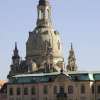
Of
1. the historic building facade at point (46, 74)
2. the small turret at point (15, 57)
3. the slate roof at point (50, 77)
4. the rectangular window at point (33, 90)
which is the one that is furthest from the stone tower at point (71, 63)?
the rectangular window at point (33, 90)

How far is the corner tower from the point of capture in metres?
119

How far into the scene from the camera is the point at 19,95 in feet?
333

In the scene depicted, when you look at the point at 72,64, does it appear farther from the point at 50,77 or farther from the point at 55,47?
the point at 50,77

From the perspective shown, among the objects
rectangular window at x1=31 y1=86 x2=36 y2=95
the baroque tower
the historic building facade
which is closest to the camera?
the historic building facade

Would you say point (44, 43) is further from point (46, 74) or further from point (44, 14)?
point (46, 74)

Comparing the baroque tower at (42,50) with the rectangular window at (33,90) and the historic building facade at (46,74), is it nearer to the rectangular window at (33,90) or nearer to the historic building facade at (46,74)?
the historic building facade at (46,74)

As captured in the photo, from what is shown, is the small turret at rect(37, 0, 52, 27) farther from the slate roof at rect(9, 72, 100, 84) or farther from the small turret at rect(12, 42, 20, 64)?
the slate roof at rect(9, 72, 100, 84)

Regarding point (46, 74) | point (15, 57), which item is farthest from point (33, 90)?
point (15, 57)

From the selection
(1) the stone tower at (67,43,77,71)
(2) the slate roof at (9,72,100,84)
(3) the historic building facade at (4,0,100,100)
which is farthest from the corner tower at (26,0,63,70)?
(2) the slate roof at (9,72,100,84)

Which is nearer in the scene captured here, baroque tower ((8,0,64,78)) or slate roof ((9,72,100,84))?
slate roof ((9,72,100,84))

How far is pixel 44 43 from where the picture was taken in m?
122

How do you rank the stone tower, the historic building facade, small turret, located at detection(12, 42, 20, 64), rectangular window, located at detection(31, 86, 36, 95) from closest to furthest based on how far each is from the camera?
the historic building facade → rectangular window, located at detection(31, 86, 36, 95) → the stone tower → small turret, located at detection(12, 42, 20, 64)

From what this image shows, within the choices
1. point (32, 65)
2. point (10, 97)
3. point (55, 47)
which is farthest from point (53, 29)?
point (10, 97)

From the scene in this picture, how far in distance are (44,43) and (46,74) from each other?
21.2 m
